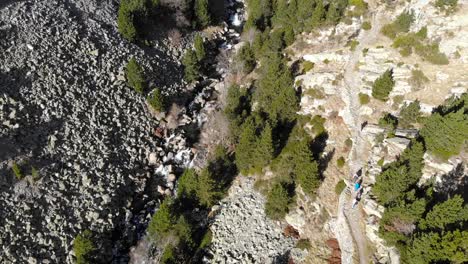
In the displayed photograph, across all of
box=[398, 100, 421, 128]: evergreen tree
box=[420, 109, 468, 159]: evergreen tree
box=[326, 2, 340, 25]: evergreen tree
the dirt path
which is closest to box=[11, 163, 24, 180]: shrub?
the dirt path

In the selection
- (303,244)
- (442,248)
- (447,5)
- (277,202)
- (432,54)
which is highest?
(447,5)

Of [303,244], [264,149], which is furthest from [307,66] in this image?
[303,244]

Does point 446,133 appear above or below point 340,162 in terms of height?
above

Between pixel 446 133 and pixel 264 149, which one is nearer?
pixel 446 133

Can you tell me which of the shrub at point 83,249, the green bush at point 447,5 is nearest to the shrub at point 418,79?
the green bush at point 447,5

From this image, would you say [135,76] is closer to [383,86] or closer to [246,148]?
[246,148]

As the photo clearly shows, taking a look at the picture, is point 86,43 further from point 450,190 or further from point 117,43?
point 450,190
